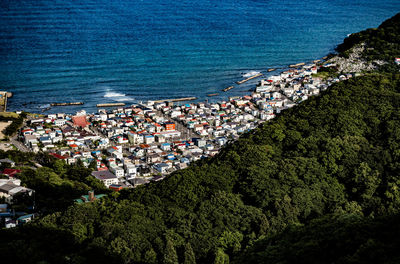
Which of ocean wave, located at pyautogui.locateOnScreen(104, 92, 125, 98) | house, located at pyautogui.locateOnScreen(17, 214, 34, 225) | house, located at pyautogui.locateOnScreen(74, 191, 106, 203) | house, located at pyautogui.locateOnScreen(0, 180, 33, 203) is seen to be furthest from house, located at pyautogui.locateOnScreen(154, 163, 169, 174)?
ocean wave, located at pyautogui.locateOnScreen(104, 92, 125, 98)

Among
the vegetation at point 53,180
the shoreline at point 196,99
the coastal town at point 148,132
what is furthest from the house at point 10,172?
the shoreline at point 196,99

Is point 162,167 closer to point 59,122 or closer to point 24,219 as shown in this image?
point 24,219

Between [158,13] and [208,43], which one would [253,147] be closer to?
[208,43]

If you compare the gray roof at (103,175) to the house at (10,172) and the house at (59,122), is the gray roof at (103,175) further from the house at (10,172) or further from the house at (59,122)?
the house at (59,122)

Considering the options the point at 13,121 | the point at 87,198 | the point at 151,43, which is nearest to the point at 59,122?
the point at 13,121

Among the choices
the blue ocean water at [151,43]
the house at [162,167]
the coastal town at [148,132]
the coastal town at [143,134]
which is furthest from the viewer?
the blue ocean water at [151,43]

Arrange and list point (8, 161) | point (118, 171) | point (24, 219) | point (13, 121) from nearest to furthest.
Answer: point (24, 219), point (8, 161), point (118, 171), point (13, 121)
